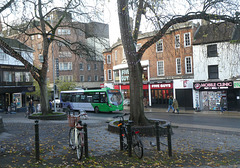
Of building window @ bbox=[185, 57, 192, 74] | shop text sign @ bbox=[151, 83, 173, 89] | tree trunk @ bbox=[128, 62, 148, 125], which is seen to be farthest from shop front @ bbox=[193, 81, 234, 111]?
tree trunk @ bbox=[128, 62, 148, 125]

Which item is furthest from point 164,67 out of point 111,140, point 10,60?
point 111,140

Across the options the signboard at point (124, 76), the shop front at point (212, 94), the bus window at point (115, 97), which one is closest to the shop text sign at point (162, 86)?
the shop front at point (212, 94)

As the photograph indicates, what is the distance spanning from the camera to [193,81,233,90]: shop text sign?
2486 centimetres

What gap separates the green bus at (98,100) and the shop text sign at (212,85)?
9.05 m

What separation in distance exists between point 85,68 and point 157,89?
27.2 metres

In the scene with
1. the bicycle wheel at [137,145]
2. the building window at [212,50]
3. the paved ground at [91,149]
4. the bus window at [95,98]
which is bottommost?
the paved ground at [91,149]

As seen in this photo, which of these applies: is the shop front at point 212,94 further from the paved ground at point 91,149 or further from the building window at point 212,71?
the paved ground at point 91,149

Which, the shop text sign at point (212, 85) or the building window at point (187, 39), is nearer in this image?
the shop text sign at point (212, 85)

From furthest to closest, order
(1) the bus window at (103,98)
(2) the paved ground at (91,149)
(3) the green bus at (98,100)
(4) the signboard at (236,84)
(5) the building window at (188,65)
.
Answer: (5) the building window at (188,65), (1) the bus window at (103,98), (3) the green bus at (98,100), (4) the signboard at (236,84), (2) the paved ground at (91,149)

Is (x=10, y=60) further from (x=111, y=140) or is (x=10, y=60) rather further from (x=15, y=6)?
(x=111, y=140)

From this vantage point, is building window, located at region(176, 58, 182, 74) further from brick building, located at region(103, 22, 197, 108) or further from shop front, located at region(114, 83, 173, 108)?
shop front, located at region(114, 83, 173, 108)

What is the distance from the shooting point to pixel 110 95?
25.6 metres

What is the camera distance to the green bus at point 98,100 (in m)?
25.5

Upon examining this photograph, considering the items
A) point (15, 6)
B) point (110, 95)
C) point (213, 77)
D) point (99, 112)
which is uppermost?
point (15, 6)
